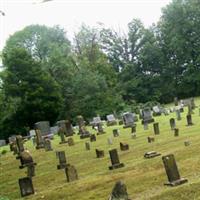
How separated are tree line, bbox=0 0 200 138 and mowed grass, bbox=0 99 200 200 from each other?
62.3ft

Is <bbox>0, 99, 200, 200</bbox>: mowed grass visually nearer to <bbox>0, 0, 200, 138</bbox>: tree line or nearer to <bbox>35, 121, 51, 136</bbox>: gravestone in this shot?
<bbox>35, 121, 51, 136</bbox>: gravestone

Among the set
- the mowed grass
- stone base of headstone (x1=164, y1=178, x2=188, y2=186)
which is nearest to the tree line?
the mowed grass

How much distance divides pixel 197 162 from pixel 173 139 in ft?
19.1

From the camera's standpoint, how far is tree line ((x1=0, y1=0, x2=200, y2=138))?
1727 inches

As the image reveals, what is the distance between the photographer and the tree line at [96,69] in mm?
43875

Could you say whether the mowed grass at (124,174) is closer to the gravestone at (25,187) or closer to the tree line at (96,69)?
the gravestone at (25,187)

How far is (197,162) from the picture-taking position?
1306 centimetres

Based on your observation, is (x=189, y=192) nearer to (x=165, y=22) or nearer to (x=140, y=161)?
(x=140, y=161)

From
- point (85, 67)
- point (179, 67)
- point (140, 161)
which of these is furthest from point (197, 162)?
point (179, 67)

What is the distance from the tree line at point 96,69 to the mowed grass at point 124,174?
62.3 feet

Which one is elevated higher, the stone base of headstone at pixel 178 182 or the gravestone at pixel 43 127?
the gravestone at pixel 43 127

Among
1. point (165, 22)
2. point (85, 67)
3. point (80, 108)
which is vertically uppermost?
point (165, 22)

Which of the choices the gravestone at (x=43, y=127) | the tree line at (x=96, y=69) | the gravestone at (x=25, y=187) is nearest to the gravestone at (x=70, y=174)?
the gravestone at (x=25, y=187)

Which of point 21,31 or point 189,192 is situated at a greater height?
point 21,31
